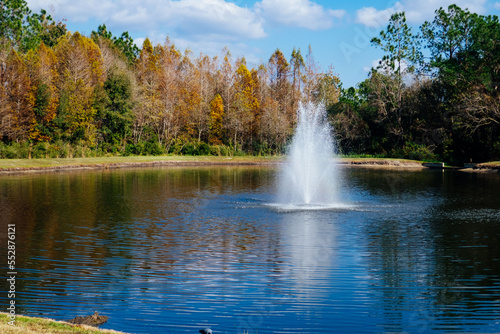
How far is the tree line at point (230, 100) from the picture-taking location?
59.1 metres

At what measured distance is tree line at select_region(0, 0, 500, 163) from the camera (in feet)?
194

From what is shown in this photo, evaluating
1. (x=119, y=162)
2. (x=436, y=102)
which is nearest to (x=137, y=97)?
(x=119, y=162)

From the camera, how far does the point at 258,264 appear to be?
46.3ft

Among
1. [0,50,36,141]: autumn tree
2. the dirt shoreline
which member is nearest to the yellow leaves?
the dirt shoreline

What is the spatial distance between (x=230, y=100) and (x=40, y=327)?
71345mm

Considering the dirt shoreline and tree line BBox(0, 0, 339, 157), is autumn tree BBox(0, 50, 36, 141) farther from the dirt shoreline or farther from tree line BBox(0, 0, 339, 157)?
the dirt shoreline

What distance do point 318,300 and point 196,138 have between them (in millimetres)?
67467

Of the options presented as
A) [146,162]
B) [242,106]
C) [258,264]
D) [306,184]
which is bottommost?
[258,264]

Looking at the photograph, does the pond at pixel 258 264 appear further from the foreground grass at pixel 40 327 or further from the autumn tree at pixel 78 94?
the autumn tree at pixel 78 94

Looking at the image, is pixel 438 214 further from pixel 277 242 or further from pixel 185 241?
pixel 185 241

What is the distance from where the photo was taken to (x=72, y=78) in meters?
64.4

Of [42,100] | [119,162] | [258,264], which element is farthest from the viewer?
[42,100]

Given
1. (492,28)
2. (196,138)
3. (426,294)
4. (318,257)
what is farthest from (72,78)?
(426,294)

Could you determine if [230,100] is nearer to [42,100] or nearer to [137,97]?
[137,97]
